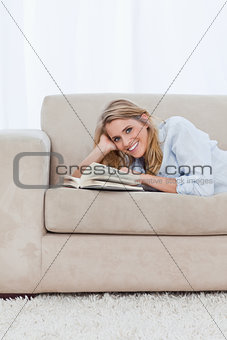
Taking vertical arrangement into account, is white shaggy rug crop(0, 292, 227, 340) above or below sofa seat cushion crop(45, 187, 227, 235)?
below

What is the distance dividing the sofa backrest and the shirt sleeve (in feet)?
0.90

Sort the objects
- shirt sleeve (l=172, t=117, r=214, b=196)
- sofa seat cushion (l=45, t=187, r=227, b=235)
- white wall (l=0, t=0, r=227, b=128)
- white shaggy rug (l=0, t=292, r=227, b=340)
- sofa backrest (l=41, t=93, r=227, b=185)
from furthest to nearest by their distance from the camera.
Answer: white wall (l=0, t=0, r=227, b=128) < sofa backrest (l=41, t=93, r=227, b=185) < shirt sleeve (l=172, t=117, r=214, b=196) < sofa seat cushion (l=45, t=187, r=227, b=235) < white shaggy rug (l=0, t=292, r=227, b=340)

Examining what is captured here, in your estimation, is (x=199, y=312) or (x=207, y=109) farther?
(x=207, y=109)

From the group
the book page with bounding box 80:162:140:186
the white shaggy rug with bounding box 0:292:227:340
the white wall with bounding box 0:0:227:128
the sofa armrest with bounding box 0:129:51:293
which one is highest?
the white wall with bounding box 0:0:227:128

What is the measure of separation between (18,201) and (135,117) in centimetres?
65

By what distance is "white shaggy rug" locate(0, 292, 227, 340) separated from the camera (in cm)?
115

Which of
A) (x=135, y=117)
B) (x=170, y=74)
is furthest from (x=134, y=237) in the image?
(x=170, y=74)

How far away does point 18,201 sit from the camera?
1.46 metres

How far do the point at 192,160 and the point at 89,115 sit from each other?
0.61 metres

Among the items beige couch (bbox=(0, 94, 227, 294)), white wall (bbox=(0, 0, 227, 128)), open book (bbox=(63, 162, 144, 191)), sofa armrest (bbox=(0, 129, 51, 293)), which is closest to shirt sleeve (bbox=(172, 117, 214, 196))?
beige couch (bbox=(0, 94, 227, 294))

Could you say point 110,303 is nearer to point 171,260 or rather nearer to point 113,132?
point 171,260

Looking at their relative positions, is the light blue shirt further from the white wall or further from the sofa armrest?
the white wall

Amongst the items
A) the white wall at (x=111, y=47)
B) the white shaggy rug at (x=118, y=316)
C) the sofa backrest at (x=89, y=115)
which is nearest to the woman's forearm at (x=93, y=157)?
the sofa backrest at (x=89, y=115)

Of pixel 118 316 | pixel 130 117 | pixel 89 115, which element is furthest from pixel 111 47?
pixel 118 316
